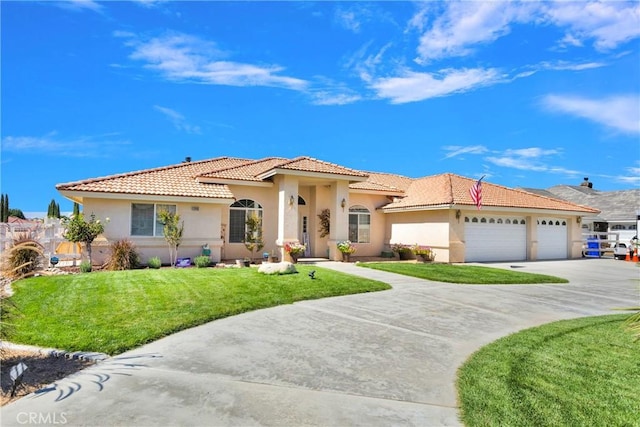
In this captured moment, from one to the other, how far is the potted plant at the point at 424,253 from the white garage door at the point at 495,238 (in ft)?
6.56

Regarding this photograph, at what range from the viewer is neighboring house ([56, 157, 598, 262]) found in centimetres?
1791

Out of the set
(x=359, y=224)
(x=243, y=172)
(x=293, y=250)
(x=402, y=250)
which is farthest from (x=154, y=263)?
(x=402, y=250)

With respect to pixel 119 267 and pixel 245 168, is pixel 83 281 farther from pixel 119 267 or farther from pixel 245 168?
pixel 245 168

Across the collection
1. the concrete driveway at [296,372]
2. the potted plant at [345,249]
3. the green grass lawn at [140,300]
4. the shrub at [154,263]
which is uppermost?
the potted plant at [345,249]

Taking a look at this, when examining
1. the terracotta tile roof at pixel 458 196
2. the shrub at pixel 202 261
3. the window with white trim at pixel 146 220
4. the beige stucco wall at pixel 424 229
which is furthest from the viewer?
the terracotta tile roof at pixel 458 196

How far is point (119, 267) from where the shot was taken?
16016 millimetres

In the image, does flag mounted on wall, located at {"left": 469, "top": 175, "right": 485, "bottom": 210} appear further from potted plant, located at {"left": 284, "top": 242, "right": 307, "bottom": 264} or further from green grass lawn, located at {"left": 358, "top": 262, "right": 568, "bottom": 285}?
potted plant, located at {"left": 284, "top": 242, "right": 307, "bottom": 264}

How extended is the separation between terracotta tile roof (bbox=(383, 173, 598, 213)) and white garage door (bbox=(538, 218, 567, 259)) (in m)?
1.28

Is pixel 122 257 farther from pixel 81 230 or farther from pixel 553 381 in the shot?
pixel 553 381

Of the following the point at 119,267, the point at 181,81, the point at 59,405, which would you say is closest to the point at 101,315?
the point at 59,405

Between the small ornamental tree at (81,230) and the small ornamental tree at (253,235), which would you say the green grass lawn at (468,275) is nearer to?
the small ornamental tree at (253,235)

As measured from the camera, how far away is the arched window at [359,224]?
24641 mm

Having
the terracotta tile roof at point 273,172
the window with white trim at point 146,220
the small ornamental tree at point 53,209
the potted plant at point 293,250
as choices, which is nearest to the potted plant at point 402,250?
the terracotta tile roof at point 273,172

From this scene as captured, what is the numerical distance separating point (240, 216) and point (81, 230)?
7.75m
